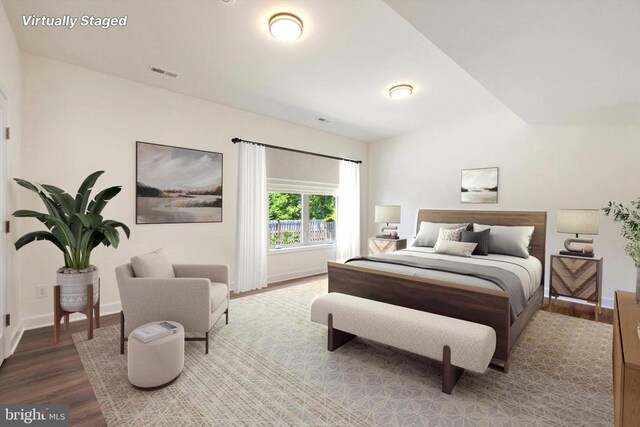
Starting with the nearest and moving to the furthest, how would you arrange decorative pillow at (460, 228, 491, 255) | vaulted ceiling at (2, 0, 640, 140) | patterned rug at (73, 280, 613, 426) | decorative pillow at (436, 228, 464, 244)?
patterned rug at (73, 280, 613, 426) → vaulted ceiling at (2, 0, 640, 140) → decorative pillow at (460, 228, 491, 255) → decorative pillow at (436, 228, 464, 244)

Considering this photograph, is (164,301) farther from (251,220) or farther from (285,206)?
(285,206)

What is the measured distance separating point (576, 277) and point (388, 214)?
109 inches

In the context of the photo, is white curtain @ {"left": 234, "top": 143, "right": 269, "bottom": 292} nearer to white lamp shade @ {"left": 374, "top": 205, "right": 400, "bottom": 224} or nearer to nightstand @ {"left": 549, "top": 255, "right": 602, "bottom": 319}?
white lamp shade @ {"left": 374, "top": 205, "right": 400, "bottom": 224}

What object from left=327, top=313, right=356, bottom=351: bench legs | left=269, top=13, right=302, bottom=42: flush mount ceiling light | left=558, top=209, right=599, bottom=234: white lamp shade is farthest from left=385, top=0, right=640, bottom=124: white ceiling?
left=327, top=313, right=356, bottom=351: bench legs

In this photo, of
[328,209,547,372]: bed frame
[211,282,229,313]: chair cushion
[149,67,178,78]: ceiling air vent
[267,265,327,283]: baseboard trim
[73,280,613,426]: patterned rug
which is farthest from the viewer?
[267,265,327,283]: baseboard trim

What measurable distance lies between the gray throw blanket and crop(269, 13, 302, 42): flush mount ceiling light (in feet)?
7.71

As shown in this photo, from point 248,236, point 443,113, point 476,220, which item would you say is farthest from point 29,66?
point 476,220

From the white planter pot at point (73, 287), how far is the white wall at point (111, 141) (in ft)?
3.08

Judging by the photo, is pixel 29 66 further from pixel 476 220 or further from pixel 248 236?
pixel 476 220

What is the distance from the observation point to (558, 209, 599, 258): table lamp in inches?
143

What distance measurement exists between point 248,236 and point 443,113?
11.6 feet

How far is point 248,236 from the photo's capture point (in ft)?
14.9

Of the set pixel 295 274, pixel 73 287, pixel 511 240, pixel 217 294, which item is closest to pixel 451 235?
pixel 511 240

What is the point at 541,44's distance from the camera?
7.66 feet
